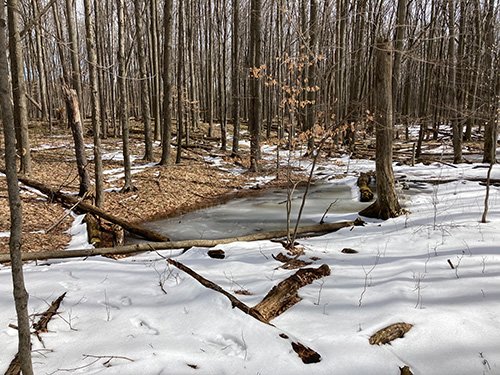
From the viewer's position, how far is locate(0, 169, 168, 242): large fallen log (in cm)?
733

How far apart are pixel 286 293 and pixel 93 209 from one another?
18.9ft

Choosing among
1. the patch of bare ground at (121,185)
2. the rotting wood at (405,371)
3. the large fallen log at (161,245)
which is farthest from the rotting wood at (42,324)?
the patch of bare ground at (121,185)

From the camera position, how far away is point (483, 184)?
10.2 m

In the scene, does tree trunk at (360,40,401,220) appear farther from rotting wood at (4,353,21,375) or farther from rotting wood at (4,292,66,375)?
rotting wood at (4,353,21,375)

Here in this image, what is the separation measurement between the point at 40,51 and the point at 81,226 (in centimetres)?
2070

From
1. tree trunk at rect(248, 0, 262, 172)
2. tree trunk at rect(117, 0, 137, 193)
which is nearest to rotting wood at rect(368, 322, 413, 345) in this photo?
tree trunk at rect(117, 0, 137, 193)

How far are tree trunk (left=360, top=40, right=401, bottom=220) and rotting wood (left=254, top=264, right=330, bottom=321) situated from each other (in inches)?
143

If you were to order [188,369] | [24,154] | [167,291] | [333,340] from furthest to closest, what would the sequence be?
[24,154] → [167,291] → [333,340] → [188,369]

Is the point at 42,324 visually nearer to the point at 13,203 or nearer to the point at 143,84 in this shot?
the point at 13,203

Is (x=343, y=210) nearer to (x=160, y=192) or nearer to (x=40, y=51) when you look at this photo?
(x=160, y=192)

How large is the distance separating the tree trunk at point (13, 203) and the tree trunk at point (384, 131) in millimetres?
6374

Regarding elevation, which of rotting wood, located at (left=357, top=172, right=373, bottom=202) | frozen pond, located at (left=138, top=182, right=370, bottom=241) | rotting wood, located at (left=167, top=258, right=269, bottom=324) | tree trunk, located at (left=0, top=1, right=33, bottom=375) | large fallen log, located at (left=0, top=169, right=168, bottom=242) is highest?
tree trunk, located at (left=0, top=1, right=33, bottom=375)

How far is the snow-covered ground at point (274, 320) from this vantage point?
9.62 feet

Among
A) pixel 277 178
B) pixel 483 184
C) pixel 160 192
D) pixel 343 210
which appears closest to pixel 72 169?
pixel 160 192
